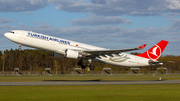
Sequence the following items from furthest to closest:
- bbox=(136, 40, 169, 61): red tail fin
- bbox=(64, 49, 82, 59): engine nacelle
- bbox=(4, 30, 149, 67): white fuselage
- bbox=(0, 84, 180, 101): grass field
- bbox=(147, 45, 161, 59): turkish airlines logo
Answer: bbox=(147, 45, 161, 59): turkish airlines logo → bbox=(136, 40, 169, 61): red tail fin → bbox=(64, 49, 82, 59): engine nacelle → bbox=(4, 30, 149, 67): white fuselage → bbox=(0, 84, 180, 101): grass field

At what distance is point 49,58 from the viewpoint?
5492 inches

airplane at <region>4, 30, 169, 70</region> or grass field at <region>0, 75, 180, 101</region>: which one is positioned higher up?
airplane at <region>4, 30, 169, 70</region>

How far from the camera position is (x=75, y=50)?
142ft

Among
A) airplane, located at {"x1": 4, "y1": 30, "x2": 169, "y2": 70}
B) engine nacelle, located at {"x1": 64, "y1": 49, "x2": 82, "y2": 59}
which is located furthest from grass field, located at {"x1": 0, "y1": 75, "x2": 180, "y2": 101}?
engine nacelle, located at {"x1": 64, "y1": 49, "x2": 82, "y2": 59}

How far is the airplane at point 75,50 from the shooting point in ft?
130

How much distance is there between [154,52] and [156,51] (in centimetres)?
63

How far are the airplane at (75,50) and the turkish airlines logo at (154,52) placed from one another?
0.08 ft

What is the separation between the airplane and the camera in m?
39.6

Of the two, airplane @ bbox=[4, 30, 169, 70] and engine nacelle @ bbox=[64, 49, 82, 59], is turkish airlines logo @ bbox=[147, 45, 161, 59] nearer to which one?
airplane @ bbox=[4, 30, 169, 70]

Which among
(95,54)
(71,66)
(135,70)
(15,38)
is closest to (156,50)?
(95,54)

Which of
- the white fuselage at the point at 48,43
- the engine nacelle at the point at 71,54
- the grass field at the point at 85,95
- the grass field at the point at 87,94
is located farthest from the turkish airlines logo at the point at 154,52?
the grass field at the point at 85,95

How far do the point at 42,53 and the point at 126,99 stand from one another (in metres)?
134

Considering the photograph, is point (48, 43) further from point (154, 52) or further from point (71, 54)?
point (154, 52)

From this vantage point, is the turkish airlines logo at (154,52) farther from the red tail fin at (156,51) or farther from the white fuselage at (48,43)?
the white fuselage at (48,43)
